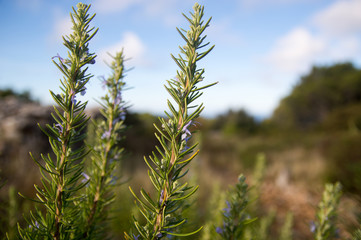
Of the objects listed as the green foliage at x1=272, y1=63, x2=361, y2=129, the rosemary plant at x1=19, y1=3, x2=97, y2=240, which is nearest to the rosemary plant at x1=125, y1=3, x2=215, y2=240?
the rosemary plant at x1=19, y1=3, x2=97, y2=240

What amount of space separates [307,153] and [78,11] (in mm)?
15827

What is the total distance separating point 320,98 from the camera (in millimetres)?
28000

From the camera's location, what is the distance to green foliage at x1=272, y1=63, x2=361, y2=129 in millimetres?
25980

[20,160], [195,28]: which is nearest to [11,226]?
[195,28]

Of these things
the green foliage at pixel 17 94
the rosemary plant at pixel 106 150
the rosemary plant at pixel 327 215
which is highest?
the green foliage at pixel 17 94

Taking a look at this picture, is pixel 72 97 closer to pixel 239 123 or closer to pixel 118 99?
pixel 118 99

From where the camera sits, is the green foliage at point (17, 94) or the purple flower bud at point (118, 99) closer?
the purple flower bud at point (118, 99)

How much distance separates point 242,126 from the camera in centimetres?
2486

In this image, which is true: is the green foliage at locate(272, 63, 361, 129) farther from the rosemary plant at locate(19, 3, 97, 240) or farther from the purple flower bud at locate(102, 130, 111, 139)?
the rosemary plant at locate(19, 3, 97, 240)

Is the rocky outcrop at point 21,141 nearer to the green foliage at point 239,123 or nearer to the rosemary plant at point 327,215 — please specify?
the rosemary plant at point 327,215

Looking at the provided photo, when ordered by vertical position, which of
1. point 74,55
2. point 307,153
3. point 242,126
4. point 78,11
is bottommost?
point 307,153

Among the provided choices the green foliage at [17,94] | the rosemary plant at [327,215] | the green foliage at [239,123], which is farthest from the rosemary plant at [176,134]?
the green foliage at [239,123]

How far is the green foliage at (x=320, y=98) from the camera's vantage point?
85.2ft

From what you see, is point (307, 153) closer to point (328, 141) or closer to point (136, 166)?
point (328, 141)
